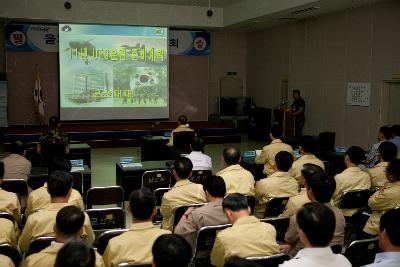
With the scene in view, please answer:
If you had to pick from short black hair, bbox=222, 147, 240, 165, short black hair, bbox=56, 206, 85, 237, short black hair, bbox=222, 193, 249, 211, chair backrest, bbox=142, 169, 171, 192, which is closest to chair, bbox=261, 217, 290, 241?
short black hair, bbox=222, 193, 249, 211

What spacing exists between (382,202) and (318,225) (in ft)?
5.98

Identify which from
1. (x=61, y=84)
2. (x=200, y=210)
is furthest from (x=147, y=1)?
(x=200, y=210)

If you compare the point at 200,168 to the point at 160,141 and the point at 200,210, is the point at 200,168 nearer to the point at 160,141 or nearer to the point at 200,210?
the point at 200,210

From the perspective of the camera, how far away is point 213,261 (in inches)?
109

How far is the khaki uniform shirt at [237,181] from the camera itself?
423 cm

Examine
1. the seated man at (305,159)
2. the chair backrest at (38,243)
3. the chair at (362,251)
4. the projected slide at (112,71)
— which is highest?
the projected slide at (112,71)

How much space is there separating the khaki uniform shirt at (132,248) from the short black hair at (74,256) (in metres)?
0.60

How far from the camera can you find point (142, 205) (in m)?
2.61

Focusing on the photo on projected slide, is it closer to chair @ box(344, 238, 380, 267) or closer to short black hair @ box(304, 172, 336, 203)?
short black hair @ box(304, 172, 336, 203)

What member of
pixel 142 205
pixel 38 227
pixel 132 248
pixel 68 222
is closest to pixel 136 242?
pixel 132 248

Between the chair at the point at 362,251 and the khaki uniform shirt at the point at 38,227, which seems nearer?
the chair at the point at 362,251

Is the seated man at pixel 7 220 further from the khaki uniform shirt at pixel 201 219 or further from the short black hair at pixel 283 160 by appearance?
the short black hair at pixel 283 160

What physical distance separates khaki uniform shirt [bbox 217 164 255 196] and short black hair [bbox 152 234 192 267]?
2.40 m

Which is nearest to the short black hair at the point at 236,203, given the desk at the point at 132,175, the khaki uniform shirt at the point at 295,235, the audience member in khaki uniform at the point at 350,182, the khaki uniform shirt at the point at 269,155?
the khaki uniform shirt at the point at 295,235
